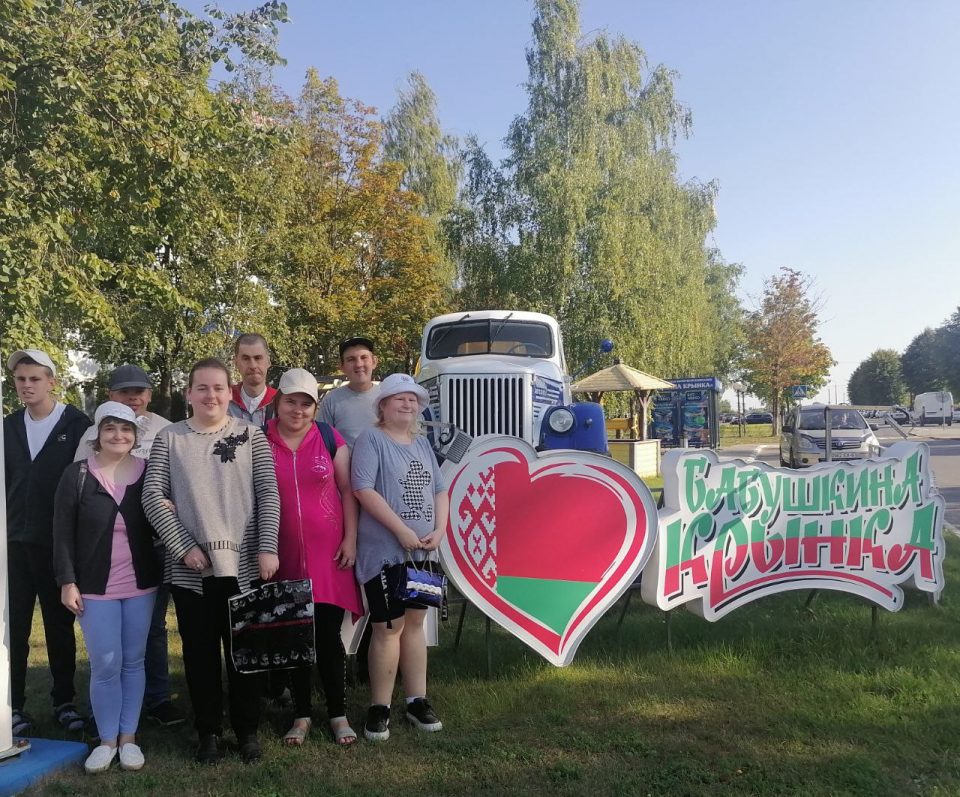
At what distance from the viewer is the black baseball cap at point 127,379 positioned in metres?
4.31

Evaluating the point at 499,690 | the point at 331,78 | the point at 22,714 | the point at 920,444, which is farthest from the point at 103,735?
the point at 331,78

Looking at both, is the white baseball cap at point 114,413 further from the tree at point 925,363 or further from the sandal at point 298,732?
the tree at point 925,363

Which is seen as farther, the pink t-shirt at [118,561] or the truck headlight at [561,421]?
the truck headlight at [561,421]

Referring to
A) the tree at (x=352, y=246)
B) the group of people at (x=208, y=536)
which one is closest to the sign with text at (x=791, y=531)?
the group of people at (x=208, y=536)

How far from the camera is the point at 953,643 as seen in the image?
5156 mm

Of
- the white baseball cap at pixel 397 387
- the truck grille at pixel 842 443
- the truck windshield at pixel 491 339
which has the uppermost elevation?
the truck windshield at pixel 491 339

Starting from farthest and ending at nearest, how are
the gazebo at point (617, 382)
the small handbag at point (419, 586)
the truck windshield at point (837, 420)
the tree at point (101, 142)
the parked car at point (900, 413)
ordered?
1. the truck windshield at point (837, 420)
2. the gazebo at point (617, 382)
3. the parked car at point (900, 413)
4. the tree at point (101, 142)
5. the small handbag at point (419, 586)

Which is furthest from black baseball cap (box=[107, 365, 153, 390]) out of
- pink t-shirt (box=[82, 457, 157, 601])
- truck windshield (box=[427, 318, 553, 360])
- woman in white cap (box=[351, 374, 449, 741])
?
truck windshield (box=[427, 318, 553, 360])

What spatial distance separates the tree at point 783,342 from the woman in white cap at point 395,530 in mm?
39632

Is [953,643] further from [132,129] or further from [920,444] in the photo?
[132,129]

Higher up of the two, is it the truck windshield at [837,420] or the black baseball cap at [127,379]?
the black baseball cap at [127,379]

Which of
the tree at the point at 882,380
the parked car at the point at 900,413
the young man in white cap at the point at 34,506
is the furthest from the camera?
the tree at the point at 882,380

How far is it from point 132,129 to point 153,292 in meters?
2.92

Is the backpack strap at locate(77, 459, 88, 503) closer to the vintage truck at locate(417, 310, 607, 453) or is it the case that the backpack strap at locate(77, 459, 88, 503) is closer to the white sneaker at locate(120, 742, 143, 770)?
the white sneaker at locate(120, 742, 143, 770)
